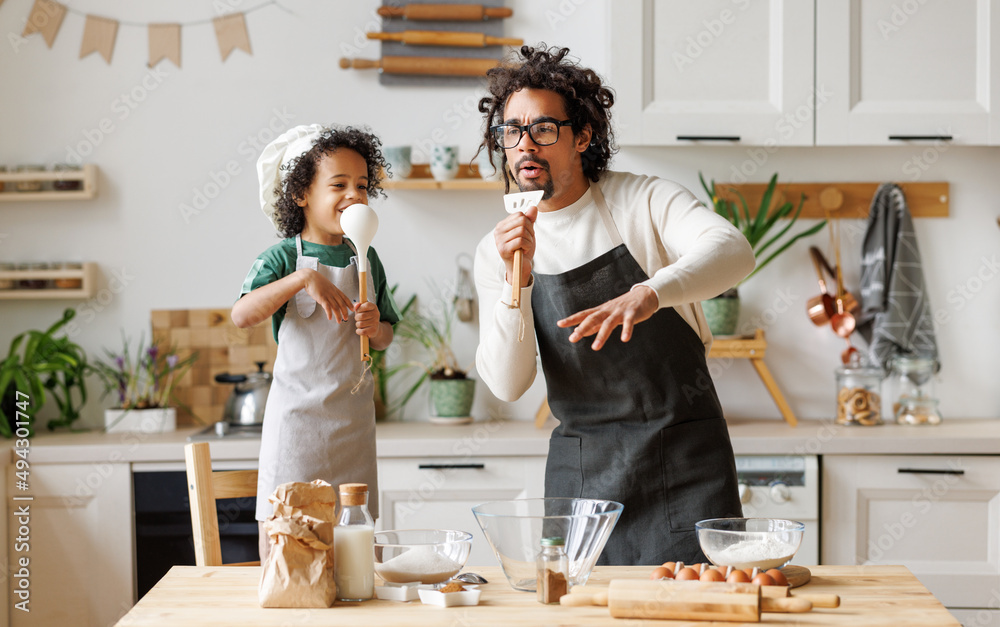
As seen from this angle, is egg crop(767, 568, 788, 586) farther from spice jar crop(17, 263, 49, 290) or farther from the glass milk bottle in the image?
spice jar crop(17, 263, 49, 290)

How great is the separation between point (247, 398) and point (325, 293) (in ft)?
3.75

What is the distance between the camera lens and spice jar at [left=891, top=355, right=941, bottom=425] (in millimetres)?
2699

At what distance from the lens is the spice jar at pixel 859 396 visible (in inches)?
105

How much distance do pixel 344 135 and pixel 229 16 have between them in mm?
1478

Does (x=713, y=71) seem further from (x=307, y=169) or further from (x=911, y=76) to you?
(x=307, y=169)

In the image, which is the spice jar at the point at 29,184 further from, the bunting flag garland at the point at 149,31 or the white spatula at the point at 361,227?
the white spatula at the point at 361,227

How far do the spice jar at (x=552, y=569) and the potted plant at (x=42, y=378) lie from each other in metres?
1.96

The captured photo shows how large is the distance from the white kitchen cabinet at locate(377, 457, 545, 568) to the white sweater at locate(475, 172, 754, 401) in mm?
861

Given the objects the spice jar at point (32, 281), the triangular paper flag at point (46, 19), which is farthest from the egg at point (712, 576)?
the triangular paper flag at point (46, 19)

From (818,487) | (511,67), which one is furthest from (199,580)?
(818,487)

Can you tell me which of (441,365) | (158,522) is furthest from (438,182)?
(158,522)

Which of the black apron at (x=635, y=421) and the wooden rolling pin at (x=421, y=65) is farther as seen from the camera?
the wooden rolling pin at (x=421, y=65)

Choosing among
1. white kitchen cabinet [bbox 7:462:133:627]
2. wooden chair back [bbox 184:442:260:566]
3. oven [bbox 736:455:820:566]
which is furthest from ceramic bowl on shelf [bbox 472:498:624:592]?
white kitchen cabinet [bbox 7:462:133:627]

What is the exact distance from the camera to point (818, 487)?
2.40 meters
